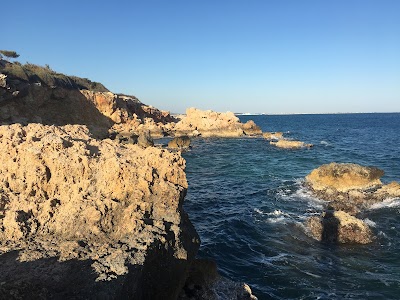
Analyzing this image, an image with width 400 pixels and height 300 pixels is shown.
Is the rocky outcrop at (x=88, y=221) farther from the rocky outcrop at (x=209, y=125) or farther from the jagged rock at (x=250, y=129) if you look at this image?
the jagged rock at (x=250, y=129)

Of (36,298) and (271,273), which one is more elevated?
(36,298)

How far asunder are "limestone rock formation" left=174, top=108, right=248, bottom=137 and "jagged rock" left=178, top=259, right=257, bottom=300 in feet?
198

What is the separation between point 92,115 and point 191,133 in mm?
21507

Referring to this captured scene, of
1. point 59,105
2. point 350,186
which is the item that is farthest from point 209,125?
point 350,186

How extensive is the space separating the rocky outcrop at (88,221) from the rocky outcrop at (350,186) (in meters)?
16.0

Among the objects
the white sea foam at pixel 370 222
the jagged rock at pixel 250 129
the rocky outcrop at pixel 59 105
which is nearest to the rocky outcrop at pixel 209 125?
the jagged rock at pixel 250 129

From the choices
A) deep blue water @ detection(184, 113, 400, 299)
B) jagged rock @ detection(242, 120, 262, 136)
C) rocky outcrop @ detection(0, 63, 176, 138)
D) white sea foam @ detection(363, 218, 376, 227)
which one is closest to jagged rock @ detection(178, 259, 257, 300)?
deep blue water @ detection(184, 113, 400, 299)

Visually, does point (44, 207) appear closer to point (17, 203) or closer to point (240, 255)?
point (17, 203)

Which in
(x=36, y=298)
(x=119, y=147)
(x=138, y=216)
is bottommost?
(x=36, y=298)

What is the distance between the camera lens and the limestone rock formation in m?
70.2

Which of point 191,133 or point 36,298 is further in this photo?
point 191,133

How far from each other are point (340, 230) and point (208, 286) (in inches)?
368

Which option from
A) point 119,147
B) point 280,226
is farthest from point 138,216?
point 280,226

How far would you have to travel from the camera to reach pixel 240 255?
13664mm
